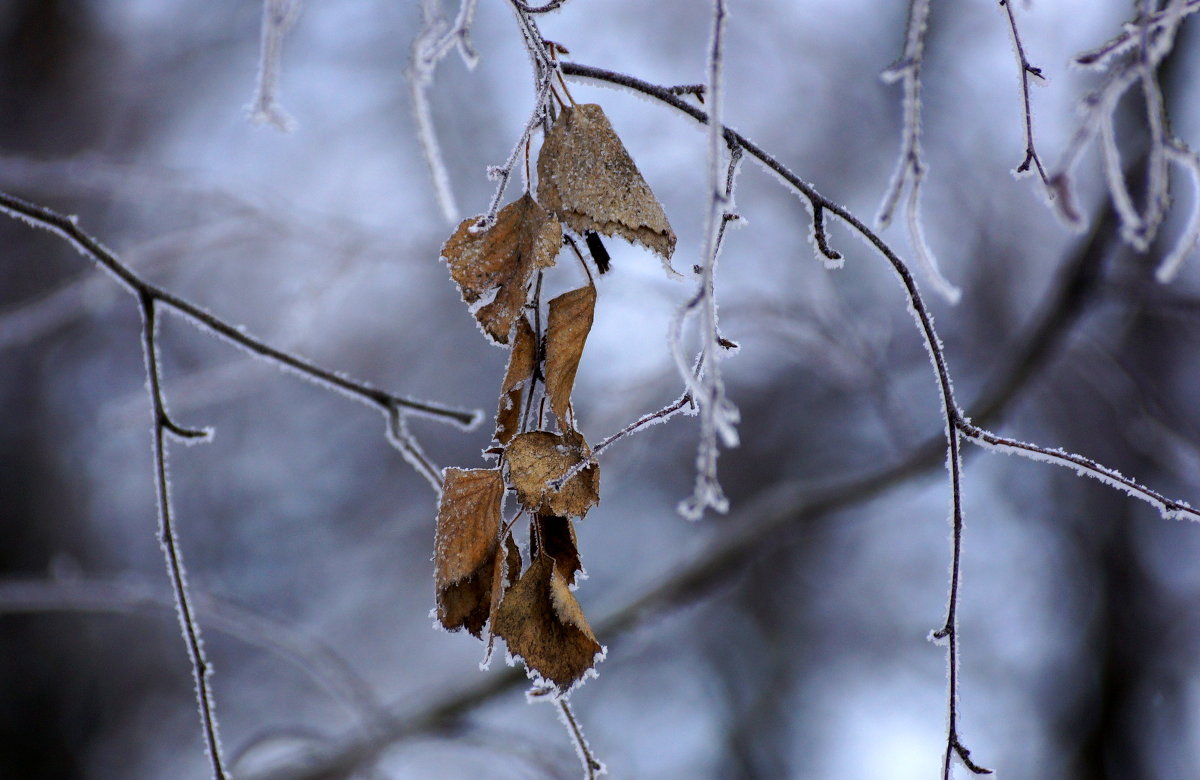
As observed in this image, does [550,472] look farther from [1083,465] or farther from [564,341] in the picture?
[1083,465]

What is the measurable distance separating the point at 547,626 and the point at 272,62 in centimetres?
33

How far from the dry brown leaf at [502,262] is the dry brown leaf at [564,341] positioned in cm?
2

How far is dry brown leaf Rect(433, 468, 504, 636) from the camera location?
429mm

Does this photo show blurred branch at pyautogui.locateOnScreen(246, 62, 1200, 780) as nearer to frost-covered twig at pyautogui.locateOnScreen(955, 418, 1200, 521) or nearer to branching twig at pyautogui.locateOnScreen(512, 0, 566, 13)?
frost-covered twig at pyautogui.locateOnScreen(955, 418, 1200, 521)

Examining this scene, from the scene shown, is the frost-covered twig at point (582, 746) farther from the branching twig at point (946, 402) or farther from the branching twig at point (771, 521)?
the branching twig at point (771, 521)

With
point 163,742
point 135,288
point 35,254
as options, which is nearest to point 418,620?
point 163,742

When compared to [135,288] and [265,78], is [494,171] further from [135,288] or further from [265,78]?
[135,288]

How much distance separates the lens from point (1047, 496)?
123 inches

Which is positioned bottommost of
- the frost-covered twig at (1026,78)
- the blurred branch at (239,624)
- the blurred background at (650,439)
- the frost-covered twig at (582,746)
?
the frost-covered twig at (582,746)

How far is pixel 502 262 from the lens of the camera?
1.40ft

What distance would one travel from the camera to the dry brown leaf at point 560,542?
1.44 ft

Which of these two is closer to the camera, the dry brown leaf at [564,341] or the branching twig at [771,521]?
the dry brown leaf at [564,341]

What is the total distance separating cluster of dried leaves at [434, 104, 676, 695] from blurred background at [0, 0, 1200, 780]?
1128mm

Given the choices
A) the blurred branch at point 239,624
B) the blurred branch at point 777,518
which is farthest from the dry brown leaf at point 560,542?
the blurred branch at point 777,518
